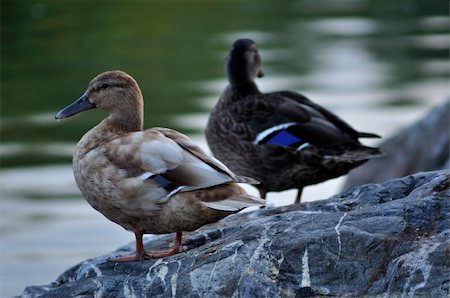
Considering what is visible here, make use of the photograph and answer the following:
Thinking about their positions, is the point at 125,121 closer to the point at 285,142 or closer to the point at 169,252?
the point at 169,252

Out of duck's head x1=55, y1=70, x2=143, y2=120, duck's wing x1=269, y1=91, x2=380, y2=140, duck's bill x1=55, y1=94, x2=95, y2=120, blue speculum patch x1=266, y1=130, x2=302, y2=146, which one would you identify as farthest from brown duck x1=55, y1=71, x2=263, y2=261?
duck's wing x1=269, y1=91, x2=380, y2=140

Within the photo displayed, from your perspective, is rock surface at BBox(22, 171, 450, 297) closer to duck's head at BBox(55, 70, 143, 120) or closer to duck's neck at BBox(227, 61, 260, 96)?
duck's head at BBox(55, 70, 143, 120)

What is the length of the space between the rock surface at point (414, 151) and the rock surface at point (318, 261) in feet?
16.4

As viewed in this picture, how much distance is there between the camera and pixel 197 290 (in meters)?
5.45

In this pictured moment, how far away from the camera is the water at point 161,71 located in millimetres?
13789

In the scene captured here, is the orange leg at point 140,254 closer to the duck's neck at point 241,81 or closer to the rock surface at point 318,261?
the rock surface at point 318,261

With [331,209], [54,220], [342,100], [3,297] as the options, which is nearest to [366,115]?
[342,100]

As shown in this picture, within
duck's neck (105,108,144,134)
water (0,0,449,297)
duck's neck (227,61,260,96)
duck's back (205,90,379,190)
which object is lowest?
water (0,0,449,297)

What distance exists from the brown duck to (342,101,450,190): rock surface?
17.0 feet

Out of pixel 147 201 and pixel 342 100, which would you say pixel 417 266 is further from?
pixel 342 100

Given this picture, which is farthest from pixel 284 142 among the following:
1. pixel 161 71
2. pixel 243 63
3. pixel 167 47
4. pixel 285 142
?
pixel 167 47

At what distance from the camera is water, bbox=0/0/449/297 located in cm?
1379

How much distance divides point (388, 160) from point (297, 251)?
21.0 feet

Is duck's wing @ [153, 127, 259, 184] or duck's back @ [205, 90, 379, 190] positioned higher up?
duck's wing @ [153, 127, 259, 184]
